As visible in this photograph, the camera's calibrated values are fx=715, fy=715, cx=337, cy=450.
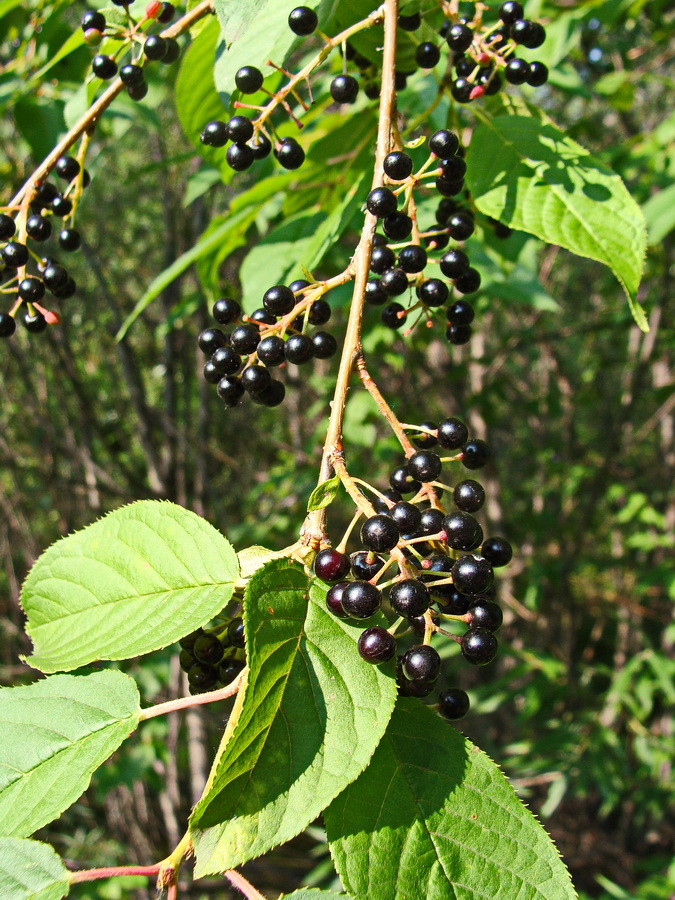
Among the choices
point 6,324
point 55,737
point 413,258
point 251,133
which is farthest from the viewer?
point 6,324

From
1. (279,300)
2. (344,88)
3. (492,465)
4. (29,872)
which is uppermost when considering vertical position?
(344,88)

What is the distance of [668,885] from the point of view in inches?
183

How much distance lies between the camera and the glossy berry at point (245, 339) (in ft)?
4.08

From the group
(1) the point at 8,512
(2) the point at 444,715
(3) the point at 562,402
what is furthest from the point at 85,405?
(2) the point at 444,715

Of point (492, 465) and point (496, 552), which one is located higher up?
point (496, 552)

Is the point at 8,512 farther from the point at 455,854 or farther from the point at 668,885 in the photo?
the point at 455,854

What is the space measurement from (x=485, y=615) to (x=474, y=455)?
30cm

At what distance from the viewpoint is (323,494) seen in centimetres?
99

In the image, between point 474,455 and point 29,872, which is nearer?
point 29,872

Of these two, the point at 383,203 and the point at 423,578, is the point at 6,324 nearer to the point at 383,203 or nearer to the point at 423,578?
the point at 383,203

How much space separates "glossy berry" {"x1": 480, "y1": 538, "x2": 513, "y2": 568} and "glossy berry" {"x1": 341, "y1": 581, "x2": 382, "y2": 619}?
0.25 meters

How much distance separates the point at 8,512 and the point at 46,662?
5.75 metres

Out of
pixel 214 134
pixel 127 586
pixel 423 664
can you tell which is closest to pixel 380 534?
pixel 423 664

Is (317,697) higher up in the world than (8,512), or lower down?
higher up
